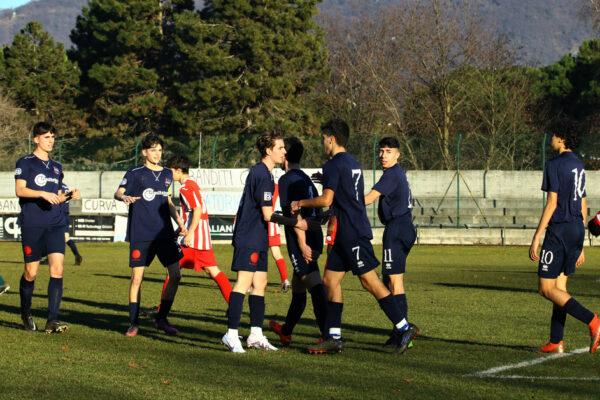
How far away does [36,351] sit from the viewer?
307 inches

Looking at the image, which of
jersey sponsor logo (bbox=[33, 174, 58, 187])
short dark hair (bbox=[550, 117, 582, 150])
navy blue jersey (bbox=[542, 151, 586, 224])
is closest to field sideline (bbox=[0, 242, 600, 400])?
navy blue jersey (bbox=[542, 151, 586, 224])

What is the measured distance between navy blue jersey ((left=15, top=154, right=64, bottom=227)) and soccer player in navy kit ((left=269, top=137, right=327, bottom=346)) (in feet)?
8.78

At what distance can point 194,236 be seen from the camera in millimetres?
10289

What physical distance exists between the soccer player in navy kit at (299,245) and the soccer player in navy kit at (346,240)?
26cm

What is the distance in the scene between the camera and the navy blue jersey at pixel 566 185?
7.45m

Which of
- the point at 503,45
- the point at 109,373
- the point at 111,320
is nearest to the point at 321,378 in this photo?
the point at 109,373

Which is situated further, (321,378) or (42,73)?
(42,73)

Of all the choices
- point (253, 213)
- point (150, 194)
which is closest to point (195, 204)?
point (150, 194)

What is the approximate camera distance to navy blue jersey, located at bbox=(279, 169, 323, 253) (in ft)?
25.4

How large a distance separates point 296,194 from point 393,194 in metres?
1.09

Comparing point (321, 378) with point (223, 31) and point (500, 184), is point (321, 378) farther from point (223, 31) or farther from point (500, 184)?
point (223, 31)

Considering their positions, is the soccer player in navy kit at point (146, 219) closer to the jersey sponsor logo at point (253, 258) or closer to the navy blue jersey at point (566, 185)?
the jersey sponsor logo at point (253, 258)

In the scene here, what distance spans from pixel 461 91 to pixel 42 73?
23.2 m

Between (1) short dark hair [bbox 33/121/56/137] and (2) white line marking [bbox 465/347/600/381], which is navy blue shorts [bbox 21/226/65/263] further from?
(2) white line marking [bbox 465/347/600/381]
